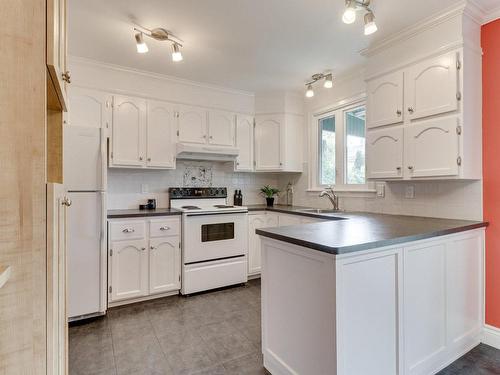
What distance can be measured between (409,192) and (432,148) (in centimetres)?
58

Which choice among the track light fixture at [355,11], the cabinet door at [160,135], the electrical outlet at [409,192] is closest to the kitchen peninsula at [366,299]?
the electrical outlet at [409,192]

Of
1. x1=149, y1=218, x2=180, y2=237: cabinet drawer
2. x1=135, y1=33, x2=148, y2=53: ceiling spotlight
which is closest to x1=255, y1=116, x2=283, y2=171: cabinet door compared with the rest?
x1=149, y1=218, x2=180, y2=237: cabinet drawer

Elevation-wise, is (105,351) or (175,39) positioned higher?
(175,39)

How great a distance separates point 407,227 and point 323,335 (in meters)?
0.99

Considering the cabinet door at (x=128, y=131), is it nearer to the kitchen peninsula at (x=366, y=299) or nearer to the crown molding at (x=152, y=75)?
the crown molding at (x=152, y=75)

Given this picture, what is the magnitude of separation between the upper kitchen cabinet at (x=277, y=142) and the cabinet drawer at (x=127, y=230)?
179 centimetres

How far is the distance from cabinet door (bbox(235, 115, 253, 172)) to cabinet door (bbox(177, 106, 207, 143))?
504 millimetres

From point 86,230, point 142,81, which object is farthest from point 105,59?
point 86,230

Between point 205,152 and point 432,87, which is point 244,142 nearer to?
point 205,152

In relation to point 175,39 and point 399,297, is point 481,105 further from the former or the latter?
point 175,39

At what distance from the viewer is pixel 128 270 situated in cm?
282

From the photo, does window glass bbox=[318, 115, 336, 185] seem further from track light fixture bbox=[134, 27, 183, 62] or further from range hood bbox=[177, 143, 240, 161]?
track light fixture bbox=[134, 27, 183, 62]

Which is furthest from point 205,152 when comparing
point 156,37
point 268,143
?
point 156,37

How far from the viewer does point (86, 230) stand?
2.44 m
